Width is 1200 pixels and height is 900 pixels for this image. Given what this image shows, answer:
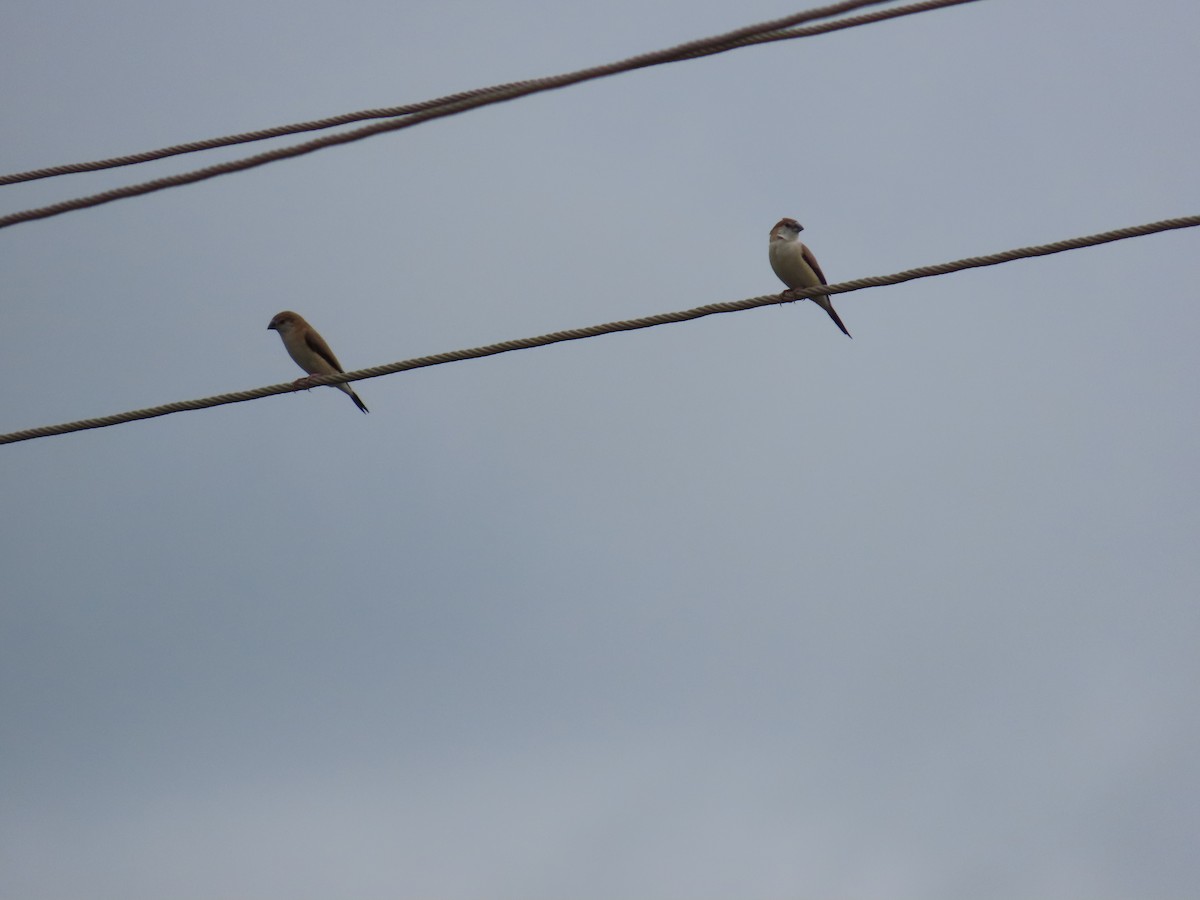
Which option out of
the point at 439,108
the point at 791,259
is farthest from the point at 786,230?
the point at 439,108

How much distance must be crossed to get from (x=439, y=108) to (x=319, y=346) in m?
6.66

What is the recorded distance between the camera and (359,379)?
8.23m

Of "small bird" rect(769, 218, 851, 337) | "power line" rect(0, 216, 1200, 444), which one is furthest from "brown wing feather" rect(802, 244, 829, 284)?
"power line" rect(0, 216, 1200, 444)

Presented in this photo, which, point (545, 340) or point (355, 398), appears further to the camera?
point (355, 398)

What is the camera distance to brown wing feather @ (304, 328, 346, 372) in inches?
529

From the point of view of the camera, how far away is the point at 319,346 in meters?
13.5

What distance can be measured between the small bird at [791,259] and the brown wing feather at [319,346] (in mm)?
3560

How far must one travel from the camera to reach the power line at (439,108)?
665cm

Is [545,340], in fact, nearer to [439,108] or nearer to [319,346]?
[439,108]

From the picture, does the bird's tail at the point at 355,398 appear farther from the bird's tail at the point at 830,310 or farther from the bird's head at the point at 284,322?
the bird's tail at the point at 830,310

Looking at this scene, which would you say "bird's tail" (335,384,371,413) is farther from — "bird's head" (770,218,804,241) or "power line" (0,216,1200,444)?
"power line" (0,216,1200,444)

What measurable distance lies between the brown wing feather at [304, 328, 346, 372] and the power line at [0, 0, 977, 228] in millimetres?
5817

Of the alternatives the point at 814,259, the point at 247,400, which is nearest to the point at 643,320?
the point at 247,400

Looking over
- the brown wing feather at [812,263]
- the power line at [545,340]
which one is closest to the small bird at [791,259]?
the brown wing feather at [812,263]
